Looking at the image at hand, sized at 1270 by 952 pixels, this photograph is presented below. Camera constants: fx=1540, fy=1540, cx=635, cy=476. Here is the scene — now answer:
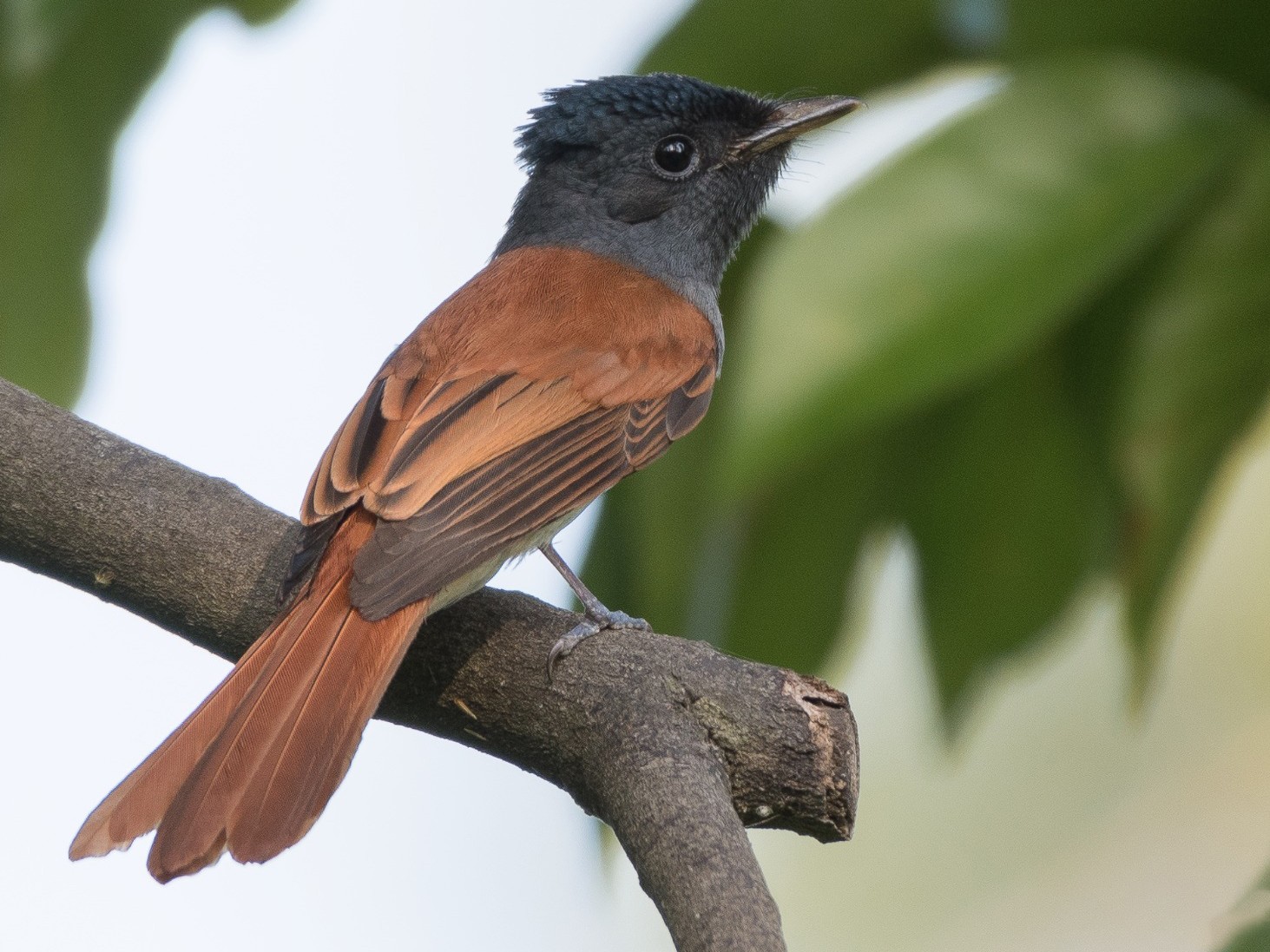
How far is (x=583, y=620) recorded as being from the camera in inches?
107

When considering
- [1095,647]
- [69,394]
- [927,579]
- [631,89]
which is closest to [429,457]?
[69,394]

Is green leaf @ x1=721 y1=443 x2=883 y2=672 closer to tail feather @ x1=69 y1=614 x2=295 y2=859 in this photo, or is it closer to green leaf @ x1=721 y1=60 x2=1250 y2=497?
green leaf @ x1=721 y1=60 x2=1250 y2=497

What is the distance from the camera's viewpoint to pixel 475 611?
279cm

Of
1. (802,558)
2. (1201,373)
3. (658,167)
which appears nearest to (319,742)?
(802,558)

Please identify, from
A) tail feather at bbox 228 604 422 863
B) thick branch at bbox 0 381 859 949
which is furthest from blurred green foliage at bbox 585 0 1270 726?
tail feather at bbox 228 604 422 863

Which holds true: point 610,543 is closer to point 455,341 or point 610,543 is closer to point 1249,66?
point 455,341

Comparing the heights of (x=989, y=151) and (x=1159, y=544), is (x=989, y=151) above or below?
above

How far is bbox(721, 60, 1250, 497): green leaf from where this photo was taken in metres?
2.35

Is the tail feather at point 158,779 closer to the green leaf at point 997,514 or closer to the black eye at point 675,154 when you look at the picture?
the green leaf at point 997,514

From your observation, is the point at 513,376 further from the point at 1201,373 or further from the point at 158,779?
the point at 1201,373

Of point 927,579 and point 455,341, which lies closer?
point 927,579

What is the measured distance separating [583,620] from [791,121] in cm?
187

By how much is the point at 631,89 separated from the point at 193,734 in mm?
2372

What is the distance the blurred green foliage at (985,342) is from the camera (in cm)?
241
